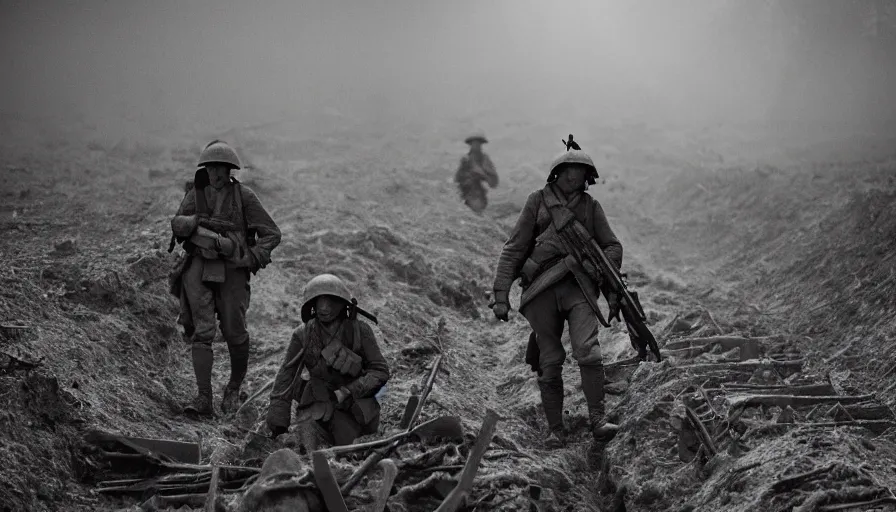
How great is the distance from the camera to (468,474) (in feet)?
13.7

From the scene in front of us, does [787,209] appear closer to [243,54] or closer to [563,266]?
[563,266]

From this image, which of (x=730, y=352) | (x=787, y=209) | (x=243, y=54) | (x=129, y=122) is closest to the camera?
(x=730, y=352)

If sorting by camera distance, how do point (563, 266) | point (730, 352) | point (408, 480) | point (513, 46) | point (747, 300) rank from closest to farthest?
point (408, 480)
point (563, 266)
point (730, 352)
point (747, 300)
point (513, 46)

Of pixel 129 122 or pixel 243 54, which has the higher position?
pixel 243 54

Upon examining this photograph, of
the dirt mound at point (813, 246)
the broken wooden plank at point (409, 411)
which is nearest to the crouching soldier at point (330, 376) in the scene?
the broken wooden plank at point (409, 411)

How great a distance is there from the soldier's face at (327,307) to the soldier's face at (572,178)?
6.82ft

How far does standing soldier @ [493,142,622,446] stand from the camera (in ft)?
19.9

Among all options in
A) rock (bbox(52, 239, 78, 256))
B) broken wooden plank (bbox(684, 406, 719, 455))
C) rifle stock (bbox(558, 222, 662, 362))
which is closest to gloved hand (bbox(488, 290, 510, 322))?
rifle stock (bbox(558, 222, 662, 362))

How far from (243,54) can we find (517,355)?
37.5 metres

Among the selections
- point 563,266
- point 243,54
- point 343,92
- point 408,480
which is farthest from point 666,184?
point 243,54

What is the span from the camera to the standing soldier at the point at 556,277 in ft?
19.9

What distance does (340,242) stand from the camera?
37.4 ft

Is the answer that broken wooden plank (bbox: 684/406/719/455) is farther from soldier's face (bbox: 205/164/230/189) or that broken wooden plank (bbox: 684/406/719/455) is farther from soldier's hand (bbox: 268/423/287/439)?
soldier's face (bbox: 205/164/230/189)

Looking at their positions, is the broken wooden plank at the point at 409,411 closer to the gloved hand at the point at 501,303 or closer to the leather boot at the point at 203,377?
the gloved hand at the point at 501,303
